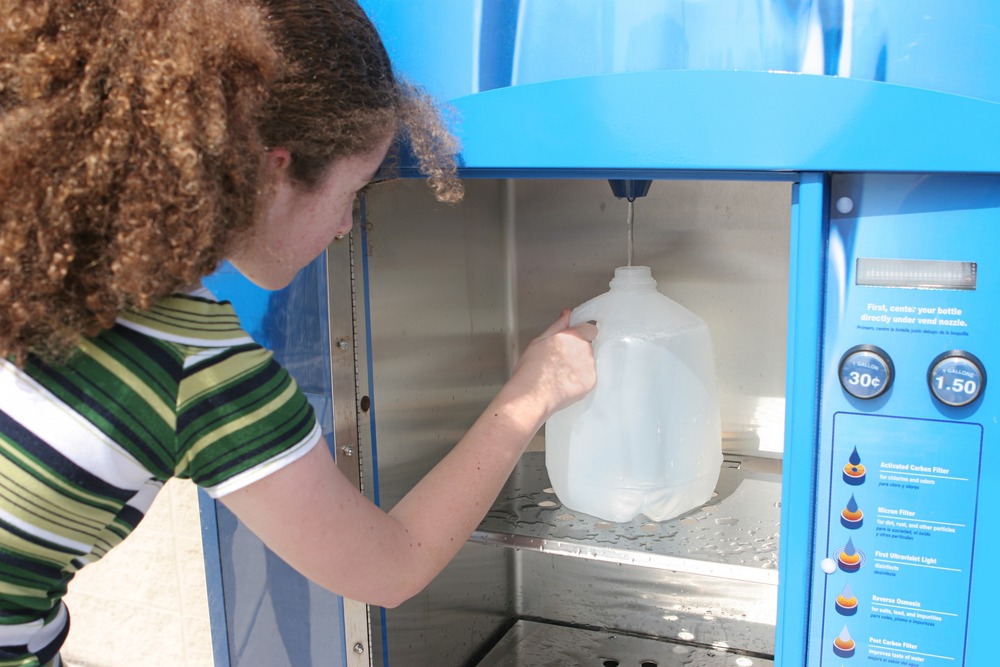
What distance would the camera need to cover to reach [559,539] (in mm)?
1305

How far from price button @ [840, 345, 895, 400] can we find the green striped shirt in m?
0.54

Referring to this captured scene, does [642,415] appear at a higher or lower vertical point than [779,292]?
lower

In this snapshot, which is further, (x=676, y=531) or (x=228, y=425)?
(x=676, y=531)

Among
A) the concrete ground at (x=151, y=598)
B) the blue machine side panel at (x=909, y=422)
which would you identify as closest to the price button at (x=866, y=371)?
the blue machine side panel at (x=909, y=422)

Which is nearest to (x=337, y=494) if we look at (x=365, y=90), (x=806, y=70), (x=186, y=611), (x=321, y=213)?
(x=321, y=213)

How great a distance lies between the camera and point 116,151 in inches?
Answer: 29.9

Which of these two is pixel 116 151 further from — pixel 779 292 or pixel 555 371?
pixel 779 292

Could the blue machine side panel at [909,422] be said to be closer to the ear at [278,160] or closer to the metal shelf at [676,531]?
the metal shelf at [676,531]

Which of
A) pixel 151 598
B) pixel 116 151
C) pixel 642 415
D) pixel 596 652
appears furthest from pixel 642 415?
pixel 151 598

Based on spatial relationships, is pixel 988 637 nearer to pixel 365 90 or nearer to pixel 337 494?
pixel 337 494

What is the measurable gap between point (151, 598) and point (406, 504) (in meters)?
1.89

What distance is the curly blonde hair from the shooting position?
755 mm

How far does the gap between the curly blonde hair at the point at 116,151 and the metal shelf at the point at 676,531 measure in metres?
0.66

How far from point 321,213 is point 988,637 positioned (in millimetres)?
805
